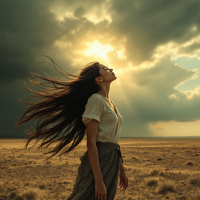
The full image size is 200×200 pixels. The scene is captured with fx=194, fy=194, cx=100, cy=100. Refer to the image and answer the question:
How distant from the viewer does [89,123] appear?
85.9 inches

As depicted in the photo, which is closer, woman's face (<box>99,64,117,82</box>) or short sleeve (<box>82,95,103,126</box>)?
short sleeve (<box>82,95,103,126</box>)

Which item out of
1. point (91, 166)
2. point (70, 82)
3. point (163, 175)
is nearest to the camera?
point (91, 166)

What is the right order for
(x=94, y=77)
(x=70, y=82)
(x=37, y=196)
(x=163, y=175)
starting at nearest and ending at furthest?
(x=94, y=77) < (x=70, y=82) < (x=37, y=196) < (x=163, y=175)

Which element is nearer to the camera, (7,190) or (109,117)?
(109,117)

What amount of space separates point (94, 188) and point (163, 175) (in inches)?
381

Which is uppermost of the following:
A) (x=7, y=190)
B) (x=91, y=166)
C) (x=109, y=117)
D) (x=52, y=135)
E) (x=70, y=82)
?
(x=70, y=82)

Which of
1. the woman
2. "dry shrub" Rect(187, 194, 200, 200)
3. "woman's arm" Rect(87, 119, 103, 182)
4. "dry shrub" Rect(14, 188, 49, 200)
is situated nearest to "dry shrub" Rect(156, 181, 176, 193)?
"dry shrub" Rect(187, 194, 200, 200)

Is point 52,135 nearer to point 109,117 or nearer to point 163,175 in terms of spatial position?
point 109,117

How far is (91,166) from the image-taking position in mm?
2104

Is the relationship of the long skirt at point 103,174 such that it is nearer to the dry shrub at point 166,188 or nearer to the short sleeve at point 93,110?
the short sleeve at point 93,110

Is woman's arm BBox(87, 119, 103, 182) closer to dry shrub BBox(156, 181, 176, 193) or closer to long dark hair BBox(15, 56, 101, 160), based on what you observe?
long dark hair BBox(15, 56, 101, 160)

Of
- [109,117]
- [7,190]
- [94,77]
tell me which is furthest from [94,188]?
[7,190]

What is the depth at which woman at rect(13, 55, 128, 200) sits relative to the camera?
2.12 m

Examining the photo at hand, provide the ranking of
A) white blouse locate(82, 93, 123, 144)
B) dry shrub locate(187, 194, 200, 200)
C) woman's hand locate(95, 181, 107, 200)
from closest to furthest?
woman's hand locate(95, 181, 107, 200), white blouse locate(82, 93, 123, 144), dry shrub locate(187, 194, 200, 200)
